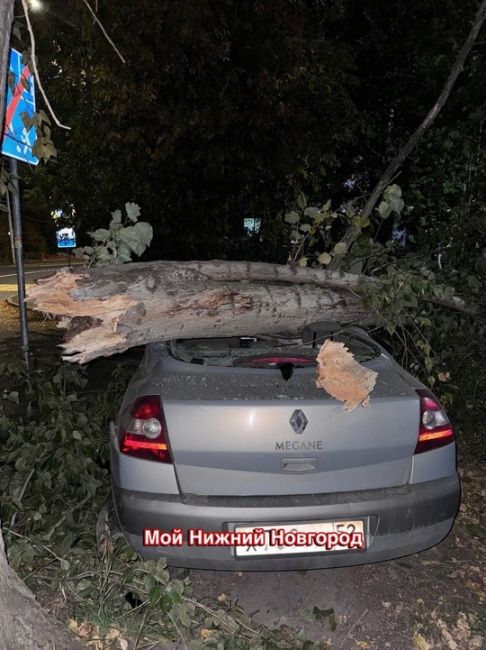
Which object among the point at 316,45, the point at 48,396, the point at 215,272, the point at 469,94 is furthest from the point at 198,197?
the point at 215,272

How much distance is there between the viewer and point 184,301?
9.83 feet

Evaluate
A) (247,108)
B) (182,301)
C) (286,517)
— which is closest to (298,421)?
(286,517)

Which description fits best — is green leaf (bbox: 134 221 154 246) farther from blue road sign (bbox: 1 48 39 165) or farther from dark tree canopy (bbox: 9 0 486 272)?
dark tree canopy (bbox: 9 0 486 272)

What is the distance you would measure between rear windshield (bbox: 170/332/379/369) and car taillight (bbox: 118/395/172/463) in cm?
42

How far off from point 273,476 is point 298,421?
266 mm

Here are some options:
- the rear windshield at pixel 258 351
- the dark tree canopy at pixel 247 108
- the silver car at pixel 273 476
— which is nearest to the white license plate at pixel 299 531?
the silver car at pixel 273 476

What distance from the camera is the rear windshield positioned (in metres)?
2.87

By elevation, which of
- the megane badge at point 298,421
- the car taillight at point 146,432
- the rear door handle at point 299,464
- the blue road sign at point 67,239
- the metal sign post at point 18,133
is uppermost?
the metal sign post at point 18,133

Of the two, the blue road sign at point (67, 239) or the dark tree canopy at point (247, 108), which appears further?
the blue road sign at point (67, 239)

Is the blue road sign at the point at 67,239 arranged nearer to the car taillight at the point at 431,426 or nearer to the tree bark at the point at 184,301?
the tree bark at the point at 184,301

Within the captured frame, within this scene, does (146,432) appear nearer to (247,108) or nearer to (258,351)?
(258,351)

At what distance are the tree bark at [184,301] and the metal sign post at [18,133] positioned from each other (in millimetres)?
989

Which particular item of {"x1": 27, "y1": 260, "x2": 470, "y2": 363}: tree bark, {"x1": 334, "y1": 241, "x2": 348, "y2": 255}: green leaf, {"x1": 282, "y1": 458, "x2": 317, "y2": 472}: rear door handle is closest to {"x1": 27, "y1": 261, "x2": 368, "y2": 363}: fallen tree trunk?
{"x1": 27, "y1": 260, "x2": 470, "y2": 363}: tree bark

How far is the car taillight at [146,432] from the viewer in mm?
2512
